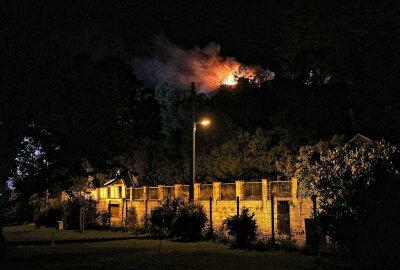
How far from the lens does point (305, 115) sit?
3850 cm

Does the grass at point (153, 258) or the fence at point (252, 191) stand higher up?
the fence at point (252, 191)

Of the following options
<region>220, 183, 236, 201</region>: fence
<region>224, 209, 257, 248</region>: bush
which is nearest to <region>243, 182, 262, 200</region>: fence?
<region>220, 183, 236, 201</region>: fence

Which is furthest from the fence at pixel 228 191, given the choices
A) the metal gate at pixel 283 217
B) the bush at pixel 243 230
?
the bush at pixel 243 230

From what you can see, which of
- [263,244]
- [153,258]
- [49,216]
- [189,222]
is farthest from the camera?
[49,216]

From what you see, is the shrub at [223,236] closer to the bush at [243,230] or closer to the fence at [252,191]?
the bush at [243,230]

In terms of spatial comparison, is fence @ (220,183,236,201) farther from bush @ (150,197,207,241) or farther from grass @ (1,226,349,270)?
grass @ (1,226,349,270)

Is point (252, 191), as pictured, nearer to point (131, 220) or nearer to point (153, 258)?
point (131, 220)

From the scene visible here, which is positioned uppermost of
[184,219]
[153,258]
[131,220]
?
[184,219]

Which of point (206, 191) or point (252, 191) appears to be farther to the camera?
point (206, 191)

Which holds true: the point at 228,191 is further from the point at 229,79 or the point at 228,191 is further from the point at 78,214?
the point at 229,79

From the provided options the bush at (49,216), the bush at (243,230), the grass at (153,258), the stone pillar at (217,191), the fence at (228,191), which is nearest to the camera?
the grass at (153,258)

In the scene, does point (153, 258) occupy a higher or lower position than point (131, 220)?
lower

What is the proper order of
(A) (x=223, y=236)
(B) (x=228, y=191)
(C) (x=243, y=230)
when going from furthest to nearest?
(B) (x=228, y=191) < (A) (x=223, y=236) < (C) (x=243, y=230)

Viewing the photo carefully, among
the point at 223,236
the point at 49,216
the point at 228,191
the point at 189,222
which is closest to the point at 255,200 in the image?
the point at 228,191
